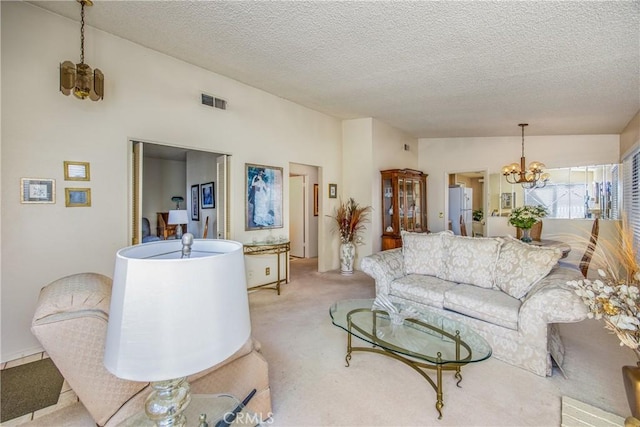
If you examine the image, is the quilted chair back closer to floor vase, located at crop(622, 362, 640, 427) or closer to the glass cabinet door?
floor vase, located at crop(622, 362, 640, 427)

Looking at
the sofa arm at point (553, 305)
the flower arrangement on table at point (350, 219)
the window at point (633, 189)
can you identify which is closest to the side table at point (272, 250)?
the flower arrangement on table at point (350, 219)

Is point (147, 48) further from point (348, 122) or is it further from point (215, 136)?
point (348, 122)

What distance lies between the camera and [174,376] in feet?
2.44

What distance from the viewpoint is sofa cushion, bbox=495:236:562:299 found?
2.55 metres

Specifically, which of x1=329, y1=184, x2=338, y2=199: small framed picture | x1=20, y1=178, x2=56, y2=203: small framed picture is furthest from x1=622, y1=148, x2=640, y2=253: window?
x1=20, y1=178, x2=56, y2=203: small framed picture

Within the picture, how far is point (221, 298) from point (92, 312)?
0.74 meters

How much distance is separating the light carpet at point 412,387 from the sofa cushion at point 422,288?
0.68m

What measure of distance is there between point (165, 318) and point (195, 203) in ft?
19.3

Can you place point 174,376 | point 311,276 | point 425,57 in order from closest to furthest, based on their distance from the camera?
point 174,376, point 425,57, point 311,276

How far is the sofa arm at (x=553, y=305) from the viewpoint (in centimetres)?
209

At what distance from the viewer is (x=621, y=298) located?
4.44 ft

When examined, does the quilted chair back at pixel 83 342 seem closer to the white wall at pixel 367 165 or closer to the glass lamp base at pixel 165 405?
the glass lamp base at pixel 165 405

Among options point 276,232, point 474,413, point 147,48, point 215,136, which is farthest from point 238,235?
point 474,413

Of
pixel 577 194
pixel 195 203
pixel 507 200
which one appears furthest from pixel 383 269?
pixel 577 194
